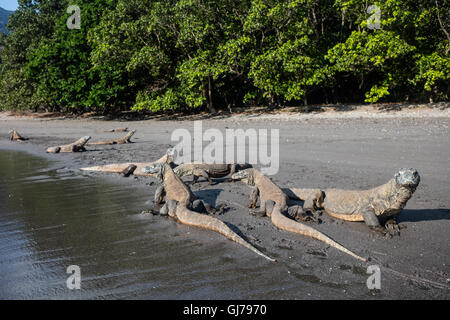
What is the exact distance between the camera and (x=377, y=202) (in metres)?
4.94

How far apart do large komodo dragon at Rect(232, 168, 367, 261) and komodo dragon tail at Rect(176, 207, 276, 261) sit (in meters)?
0.74

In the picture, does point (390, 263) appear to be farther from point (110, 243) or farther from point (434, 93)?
point (434, 93)

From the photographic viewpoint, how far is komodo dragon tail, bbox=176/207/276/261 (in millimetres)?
4626

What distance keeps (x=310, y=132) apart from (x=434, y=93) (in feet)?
30.0

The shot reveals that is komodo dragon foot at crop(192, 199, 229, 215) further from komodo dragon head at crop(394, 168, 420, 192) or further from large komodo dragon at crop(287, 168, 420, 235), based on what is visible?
komodo dragon head at crop(394, 168, 420, 192)

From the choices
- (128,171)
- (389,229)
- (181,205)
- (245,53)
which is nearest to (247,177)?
(181,205)

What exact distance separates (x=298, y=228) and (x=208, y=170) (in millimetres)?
3636

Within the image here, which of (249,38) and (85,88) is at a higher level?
(249,38)

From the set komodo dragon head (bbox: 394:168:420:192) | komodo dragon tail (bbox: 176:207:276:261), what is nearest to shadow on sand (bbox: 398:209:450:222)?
komodo dragon head (bbox: 394:168:420:192)

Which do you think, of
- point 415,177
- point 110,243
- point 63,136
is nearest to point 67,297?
point 110,243

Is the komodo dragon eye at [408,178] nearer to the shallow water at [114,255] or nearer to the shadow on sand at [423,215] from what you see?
the shadow on sand at [423,215]

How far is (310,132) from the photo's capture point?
13.2 metres

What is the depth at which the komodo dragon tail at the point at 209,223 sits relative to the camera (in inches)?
182

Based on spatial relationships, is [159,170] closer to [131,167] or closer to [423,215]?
[131,167]
